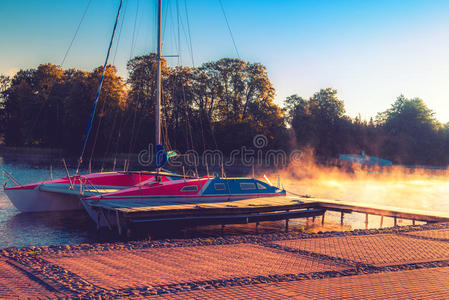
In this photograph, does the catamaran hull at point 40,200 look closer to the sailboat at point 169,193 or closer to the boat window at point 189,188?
the sailboat at point 169,193

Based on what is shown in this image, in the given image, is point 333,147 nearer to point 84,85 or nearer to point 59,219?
point 84,85

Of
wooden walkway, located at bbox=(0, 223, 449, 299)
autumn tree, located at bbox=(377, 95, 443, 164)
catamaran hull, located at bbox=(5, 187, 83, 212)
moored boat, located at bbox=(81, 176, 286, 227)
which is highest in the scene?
autumn tree, located at bbox=(377, 95, 443, 164)

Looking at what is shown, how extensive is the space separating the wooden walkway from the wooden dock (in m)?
6.60

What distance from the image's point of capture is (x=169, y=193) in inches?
976

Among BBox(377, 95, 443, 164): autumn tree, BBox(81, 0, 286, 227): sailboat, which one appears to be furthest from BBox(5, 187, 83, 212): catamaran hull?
BBox(377, 95, 443, 164): autumn tree

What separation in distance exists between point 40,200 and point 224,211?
12.6m

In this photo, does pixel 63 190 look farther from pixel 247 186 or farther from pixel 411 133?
pixel 411 133

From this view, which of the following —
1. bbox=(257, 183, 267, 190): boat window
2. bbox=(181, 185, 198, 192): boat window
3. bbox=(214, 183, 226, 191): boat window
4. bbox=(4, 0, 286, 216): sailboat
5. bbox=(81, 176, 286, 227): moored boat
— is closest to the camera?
bbox=(81, 176, 286, 227): moored boat

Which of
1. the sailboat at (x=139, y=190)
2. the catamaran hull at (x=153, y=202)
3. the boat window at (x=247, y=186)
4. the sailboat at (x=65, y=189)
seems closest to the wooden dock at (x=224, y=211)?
the catamaran hull at (x=153, y=202)

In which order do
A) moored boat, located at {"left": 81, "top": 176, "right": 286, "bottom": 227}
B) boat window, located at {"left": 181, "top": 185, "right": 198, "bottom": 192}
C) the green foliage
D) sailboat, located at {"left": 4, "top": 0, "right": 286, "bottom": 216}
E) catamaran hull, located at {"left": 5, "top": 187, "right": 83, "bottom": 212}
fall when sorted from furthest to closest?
the green foliage, catamaran hull, located at {"left": 5, "top": 187, "right": 83, "bottom": 212}, boat window, located at {"left": 181, "top": 185, "right": 198, "bottom": 192}, sailboat, located at {"left": 4, "top": 0, "right": 286, "bottom": 216}, moored boat, located at {"left": 81, "top": 176, "right": 286, "bottom": 227}

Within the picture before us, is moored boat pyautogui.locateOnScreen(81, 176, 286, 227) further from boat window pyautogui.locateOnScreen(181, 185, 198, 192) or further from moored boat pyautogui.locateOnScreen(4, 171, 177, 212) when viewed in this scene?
moored boat pyautogui.locateOnScreen(4, 171, 177, 212)

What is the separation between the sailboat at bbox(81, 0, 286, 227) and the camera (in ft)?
75.5

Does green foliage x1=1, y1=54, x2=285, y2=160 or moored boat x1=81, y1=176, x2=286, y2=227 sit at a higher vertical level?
green foliage x1=1, y1=54, x2=285, y2=160

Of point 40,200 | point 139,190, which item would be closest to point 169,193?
point 139,190
